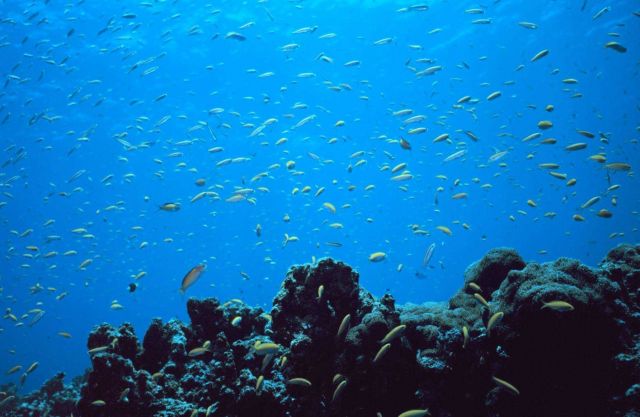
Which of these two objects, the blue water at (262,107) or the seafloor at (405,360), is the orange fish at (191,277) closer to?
the seafloor at (405,360)

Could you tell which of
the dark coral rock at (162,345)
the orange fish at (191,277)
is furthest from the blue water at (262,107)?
the orange fish at (191,277)

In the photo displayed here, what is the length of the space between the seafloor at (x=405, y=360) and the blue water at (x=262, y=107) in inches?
262

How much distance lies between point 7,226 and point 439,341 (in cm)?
6597

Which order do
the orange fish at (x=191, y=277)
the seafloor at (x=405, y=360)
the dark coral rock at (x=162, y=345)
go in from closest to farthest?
the seafloor at (x=405, y=360), the orange fish at (x=191, y=277), the dark coral rock at (x=162, y=345)

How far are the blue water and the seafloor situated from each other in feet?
21.8

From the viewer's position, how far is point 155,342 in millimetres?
6621

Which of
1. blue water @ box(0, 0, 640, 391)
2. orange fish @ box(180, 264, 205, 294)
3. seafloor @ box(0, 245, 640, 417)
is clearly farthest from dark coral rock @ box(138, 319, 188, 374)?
blue water @ box(0, 0, 640, 391)

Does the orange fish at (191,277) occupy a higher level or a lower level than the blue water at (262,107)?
lower

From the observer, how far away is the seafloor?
4.45 meters

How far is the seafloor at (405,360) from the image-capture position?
4445 mm

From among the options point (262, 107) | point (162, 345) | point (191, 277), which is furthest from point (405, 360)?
point (262, 107)

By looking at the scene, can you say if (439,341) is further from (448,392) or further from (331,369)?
(331,369)

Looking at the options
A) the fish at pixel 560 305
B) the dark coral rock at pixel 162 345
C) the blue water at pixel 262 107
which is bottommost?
the fish at pixel 560 305

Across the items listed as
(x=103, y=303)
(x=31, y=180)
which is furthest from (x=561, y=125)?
(x=103, y=303)
